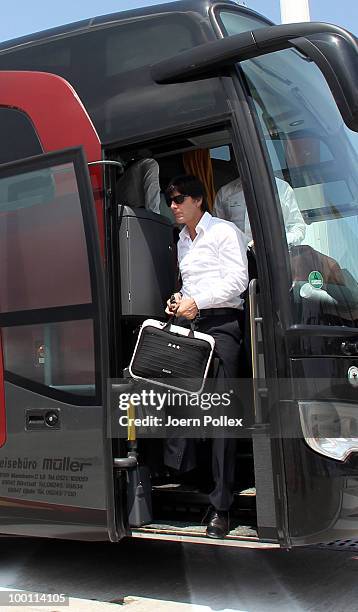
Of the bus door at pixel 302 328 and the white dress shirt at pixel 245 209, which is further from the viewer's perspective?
the white dress shirt at pixel 245 209

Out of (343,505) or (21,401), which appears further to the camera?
(21,401)

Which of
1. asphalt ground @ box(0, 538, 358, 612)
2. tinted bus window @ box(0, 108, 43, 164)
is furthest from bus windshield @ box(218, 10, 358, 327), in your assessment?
asphalt ground @ box(0, 538, 358, 612)

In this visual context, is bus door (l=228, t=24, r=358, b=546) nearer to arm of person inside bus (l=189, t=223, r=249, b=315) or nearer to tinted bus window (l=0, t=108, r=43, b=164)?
arm of person inside bus (l=189, t=223, r=249, b=315)

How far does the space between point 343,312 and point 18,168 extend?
80.0 inches

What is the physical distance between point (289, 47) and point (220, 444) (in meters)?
2.10

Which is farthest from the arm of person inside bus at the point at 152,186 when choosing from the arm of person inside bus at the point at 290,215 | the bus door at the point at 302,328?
the arm of person inside bus at the point at 290,215

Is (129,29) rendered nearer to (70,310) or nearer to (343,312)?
(70,310)

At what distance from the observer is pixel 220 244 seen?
175 inches

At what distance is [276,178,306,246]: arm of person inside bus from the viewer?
4.02 m

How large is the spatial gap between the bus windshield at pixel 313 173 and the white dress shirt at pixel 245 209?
0.03m

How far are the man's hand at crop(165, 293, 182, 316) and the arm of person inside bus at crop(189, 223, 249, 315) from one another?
4cm

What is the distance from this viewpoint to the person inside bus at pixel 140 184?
4.61 meters

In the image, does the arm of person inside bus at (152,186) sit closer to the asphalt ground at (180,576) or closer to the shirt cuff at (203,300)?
the shirt cuff at (203,300)

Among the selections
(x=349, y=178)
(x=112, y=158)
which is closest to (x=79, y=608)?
(x=112, y=158)
